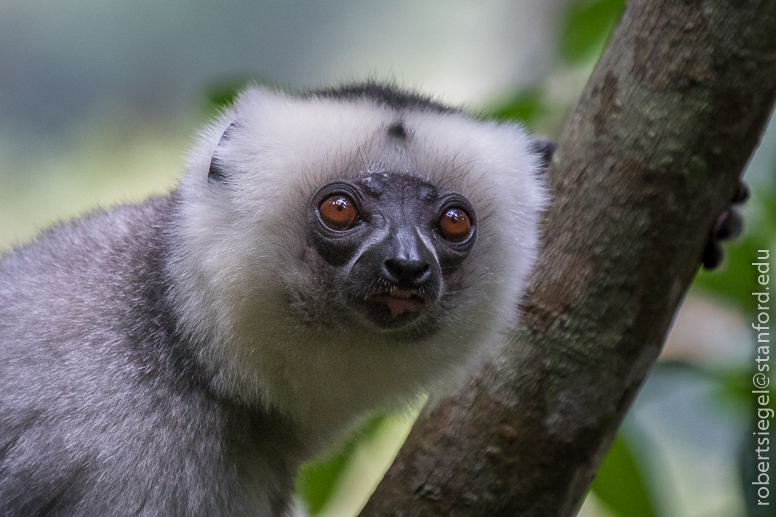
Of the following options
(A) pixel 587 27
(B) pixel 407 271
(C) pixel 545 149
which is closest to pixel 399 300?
(B) pixel 407 271

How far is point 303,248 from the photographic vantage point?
2162mm

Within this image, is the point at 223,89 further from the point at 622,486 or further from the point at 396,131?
the point at 622,486

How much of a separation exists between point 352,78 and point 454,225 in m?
1.23

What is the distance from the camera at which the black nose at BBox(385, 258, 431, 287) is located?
1.95 m

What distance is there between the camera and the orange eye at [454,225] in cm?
221

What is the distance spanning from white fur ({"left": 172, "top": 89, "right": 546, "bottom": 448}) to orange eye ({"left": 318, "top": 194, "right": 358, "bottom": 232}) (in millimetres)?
104

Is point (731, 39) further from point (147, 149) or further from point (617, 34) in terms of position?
point (147, 149)

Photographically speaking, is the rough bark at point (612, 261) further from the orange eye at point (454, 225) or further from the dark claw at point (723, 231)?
the orange eye at point (454, 225)

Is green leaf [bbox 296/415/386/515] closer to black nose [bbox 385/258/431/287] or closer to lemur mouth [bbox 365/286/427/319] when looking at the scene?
lemur mouth [bbox 365/286/427/319]

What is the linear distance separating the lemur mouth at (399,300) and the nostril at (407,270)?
40 millimetres

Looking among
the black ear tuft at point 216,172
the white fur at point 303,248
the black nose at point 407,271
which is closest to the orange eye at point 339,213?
the white fur at point 303,248

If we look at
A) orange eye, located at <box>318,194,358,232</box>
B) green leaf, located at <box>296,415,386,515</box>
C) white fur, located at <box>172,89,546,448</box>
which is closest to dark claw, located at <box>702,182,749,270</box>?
white fur, located at <box>172,89,546,448</box>

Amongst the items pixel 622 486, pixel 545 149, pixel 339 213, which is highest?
pixel 545 149

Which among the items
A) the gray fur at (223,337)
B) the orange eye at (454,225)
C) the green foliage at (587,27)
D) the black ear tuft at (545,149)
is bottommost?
the gray fur at (223,337)
